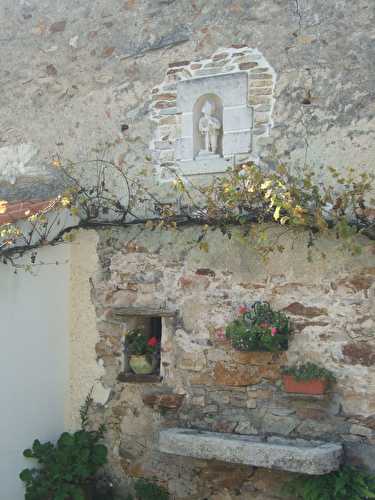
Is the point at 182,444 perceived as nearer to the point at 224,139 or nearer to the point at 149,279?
the point at 149,279

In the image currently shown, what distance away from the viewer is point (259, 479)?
501 cm

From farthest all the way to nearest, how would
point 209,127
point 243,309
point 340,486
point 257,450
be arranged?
1. point 209,127
2. point 243,309
3. point 257,450
4. point 340,486

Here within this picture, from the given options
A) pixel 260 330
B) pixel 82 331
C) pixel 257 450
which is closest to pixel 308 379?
pixel 260 330

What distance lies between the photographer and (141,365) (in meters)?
5.49

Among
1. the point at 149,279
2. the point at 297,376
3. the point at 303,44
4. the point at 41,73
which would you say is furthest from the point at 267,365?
the point at 41,73

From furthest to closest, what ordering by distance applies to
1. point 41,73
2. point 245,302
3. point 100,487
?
point 41,73 < point 100,487 < point 245,302

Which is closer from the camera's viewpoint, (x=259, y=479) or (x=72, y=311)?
(x=259, y=479)

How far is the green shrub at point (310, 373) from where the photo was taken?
4.74 metres

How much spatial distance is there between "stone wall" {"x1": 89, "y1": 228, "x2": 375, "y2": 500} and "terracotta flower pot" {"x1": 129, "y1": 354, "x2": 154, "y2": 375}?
0.11 metres

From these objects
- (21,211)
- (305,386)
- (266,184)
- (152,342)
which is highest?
(266,184)

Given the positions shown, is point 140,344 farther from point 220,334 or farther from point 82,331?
point 220,334

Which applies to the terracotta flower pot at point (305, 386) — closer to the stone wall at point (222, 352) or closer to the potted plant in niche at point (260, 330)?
the stone wall at point (222, 352)

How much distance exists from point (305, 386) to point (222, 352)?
0.74 m

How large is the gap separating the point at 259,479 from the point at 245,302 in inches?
52.5
